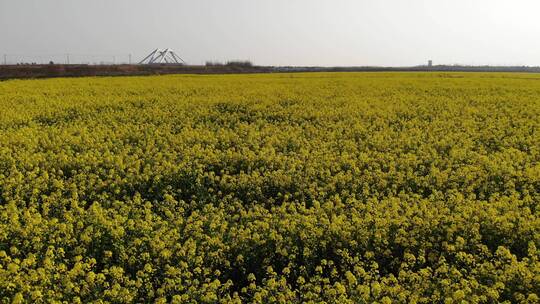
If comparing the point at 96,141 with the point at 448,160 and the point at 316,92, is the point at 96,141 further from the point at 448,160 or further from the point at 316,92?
the point at 316,92

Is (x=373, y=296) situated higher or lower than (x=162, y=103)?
lower

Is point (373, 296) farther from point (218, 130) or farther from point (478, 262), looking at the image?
point (218, 130)

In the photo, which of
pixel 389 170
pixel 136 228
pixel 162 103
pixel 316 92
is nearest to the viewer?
pixel 136 228

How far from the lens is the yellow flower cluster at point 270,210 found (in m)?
4.93

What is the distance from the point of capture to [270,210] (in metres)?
7.87

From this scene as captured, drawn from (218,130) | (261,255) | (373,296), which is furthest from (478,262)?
(218,130)

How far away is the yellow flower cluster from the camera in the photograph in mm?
4930

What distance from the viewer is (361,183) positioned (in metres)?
8.51

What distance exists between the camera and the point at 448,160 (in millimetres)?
9961

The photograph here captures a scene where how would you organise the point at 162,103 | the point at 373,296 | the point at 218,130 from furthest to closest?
the point at 162,103
the point at 218,130
the point at 373,296

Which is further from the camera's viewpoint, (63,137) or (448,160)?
(63,137)

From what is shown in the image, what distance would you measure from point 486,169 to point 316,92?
15495 millimetres

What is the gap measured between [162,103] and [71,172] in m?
10.3

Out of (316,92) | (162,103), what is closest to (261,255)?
(162,103)
